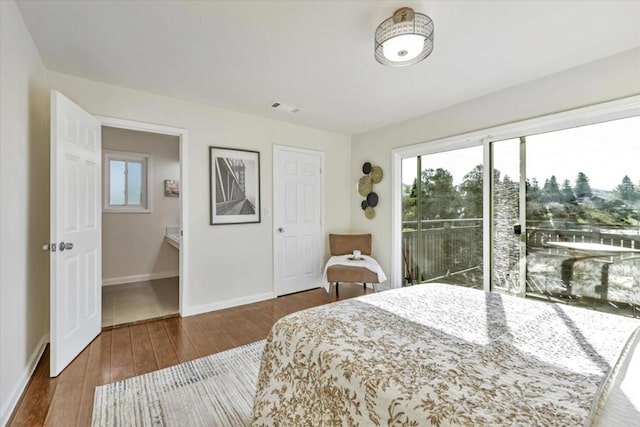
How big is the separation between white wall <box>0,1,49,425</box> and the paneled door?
2249 mm

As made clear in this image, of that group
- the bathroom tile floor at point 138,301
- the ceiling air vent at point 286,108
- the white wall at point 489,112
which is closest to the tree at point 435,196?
the white wall at point 489,112

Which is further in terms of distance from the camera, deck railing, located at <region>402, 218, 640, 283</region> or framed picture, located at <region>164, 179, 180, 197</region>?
framed picture, located at <region>164, 179, 180, 197</region>

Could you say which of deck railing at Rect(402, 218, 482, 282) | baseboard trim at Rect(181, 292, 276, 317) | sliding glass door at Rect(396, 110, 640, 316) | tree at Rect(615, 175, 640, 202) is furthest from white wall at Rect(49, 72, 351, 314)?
tree at Rect(615, 175, 640, 202)

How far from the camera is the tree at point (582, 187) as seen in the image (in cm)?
242

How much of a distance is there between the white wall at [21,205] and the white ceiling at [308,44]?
0.25 metres

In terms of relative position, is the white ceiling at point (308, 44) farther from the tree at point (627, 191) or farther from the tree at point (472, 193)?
the tree at point (627, 191)

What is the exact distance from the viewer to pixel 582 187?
2.45m

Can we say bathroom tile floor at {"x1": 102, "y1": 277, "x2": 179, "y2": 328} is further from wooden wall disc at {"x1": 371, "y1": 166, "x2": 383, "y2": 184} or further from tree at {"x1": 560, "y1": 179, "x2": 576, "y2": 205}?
tree at {"x1": 560, "y1": 179, "x2": 576, "y2": 205}

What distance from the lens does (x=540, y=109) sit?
101 inches

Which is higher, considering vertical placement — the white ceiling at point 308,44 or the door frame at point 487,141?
the white ceiling at point 308,44

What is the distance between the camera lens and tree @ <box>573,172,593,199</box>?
2.42m

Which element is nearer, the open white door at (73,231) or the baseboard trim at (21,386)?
the baseboard trim at (21,386)

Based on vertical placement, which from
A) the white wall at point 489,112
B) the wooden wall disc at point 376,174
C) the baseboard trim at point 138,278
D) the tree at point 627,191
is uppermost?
the white wall at point 489,112

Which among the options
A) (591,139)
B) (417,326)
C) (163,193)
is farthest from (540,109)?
(163,193)
